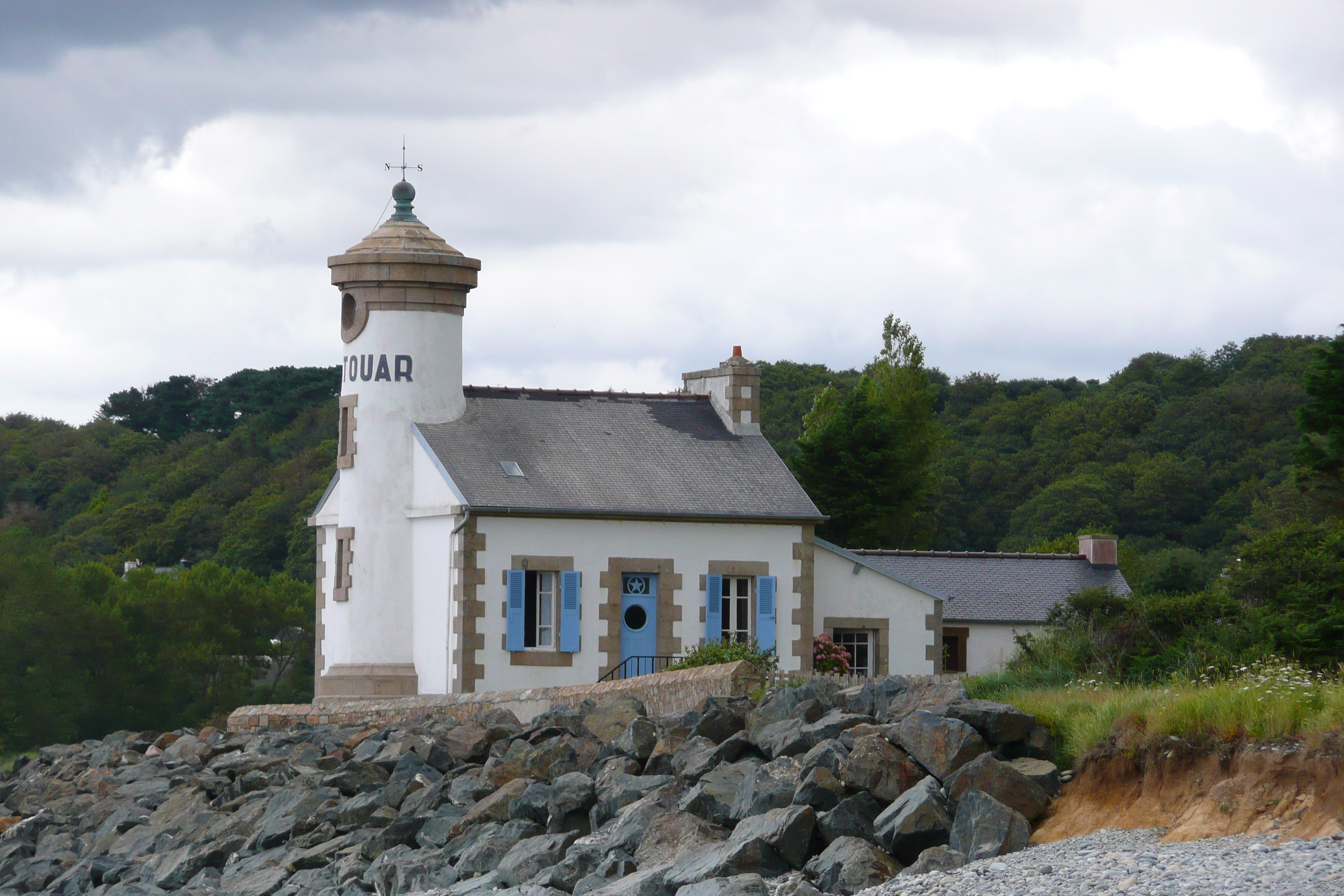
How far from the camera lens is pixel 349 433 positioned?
2550 cm

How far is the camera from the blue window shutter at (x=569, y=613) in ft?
78.5

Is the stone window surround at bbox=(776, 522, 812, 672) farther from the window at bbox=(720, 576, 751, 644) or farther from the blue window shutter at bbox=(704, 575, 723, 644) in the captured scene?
the blue window shutter at bbox=(704, 575, 723, 644)

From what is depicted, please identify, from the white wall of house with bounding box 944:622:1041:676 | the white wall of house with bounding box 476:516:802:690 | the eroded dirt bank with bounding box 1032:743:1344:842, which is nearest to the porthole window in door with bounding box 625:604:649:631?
the white wall of house with bounding box 476:516:802:690

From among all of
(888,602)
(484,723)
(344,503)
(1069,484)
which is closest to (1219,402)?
(1069,484)

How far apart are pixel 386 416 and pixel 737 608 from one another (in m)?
5.77

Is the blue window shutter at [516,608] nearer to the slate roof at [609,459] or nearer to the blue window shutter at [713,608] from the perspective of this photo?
the slate roof at [609,459]

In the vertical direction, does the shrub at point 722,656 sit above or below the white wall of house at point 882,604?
below

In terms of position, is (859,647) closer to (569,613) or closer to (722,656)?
(569,613)

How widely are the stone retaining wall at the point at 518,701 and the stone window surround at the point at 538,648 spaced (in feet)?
4.60

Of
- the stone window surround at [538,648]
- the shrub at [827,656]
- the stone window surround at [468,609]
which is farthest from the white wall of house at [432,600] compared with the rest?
the shrub at [827,656]

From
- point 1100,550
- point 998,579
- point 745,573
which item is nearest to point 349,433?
point 745,573

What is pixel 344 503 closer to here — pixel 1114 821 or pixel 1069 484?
pixel 1114 821

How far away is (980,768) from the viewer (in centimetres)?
1115

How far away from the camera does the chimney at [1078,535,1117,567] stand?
103 feet
